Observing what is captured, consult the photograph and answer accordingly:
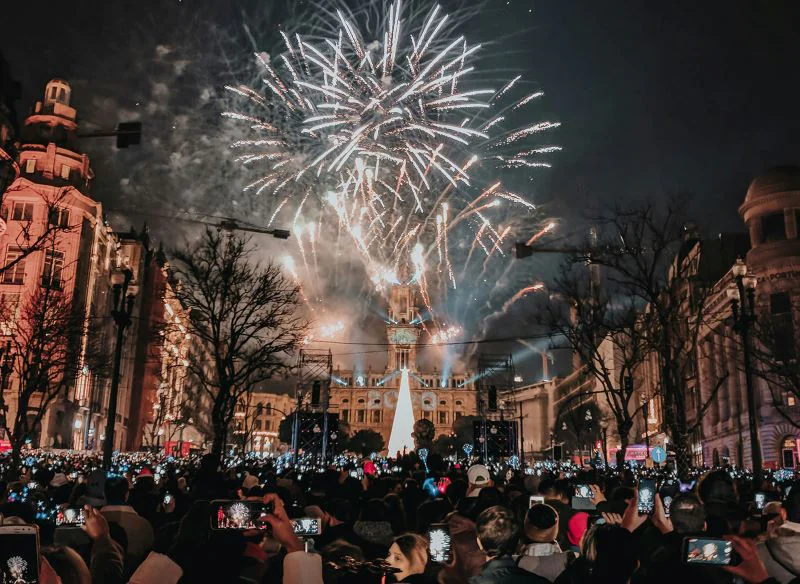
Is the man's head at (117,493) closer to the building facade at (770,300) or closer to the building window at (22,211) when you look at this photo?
the building facade at (770,300)

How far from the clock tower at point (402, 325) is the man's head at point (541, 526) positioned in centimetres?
14183

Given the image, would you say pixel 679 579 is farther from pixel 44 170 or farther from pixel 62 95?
pixel 62 95

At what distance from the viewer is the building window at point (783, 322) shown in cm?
4784

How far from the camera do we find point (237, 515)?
589 centimetres

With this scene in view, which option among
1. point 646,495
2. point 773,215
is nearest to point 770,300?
point 773,215

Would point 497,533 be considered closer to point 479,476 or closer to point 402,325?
point 479,476

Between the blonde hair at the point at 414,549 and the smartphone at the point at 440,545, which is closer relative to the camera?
the blonde hair at the point at 414,549

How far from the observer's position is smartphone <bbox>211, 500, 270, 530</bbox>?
19.0 feet

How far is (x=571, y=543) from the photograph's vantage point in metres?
9.04

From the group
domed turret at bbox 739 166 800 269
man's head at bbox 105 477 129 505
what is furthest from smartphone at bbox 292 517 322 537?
domed turret at bbox 739 166 800 269

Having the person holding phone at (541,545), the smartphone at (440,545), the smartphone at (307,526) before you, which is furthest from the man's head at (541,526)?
the smartphone at (307,526)

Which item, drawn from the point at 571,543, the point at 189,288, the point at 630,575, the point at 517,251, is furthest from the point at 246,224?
the point at 630,575

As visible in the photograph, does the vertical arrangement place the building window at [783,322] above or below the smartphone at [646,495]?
above

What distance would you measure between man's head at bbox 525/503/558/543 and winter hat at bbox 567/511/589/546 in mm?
2942
